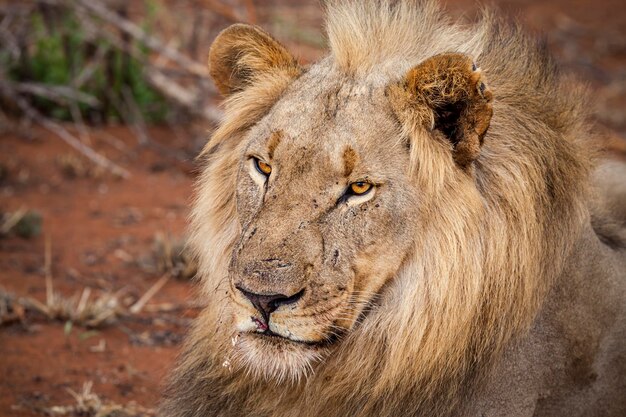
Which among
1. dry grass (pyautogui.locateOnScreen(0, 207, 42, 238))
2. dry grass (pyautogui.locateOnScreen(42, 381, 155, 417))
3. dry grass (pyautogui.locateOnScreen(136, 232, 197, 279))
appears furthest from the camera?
dry grass (pyautogui.locateOnScreen(0, 207, 42, 238))

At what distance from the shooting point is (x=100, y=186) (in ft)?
26.3

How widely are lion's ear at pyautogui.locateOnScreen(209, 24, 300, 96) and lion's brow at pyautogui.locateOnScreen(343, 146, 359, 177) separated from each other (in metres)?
0.58

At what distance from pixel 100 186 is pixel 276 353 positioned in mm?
5152

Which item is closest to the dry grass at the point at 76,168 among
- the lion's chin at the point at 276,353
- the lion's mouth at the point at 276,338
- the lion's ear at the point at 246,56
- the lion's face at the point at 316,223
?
the lion's ear at the point at 246,56

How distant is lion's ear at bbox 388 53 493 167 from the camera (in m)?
3.16

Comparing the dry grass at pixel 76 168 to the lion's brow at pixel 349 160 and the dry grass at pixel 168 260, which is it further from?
the lion's brow at pixel 349 160

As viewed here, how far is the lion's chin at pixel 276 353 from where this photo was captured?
10.3 feet

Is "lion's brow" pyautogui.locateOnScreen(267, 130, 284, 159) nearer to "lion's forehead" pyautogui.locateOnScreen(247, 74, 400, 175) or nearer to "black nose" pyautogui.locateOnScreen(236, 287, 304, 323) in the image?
"lion's forehead" pyautogui.locateOnScreen(247, 74, 400, 175)

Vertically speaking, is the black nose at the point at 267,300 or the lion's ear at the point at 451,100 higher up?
the lion's ear at the point at 451,100

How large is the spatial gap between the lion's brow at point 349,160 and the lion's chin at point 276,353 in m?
0.60

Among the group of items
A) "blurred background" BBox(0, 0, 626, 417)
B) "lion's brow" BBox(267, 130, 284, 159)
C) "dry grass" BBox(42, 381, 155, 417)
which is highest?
"lion's brow" BBox(267, 130, 284, 159)

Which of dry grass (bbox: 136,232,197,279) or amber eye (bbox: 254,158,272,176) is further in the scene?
dry grass (bbox: 136,232,197,279)

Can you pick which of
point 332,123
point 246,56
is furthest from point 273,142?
point 246,56

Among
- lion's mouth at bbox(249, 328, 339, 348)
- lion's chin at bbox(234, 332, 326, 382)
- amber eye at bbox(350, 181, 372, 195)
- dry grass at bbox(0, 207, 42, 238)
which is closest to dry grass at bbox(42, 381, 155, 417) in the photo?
lion's chin at bbox(234, 332, 326, 382)
